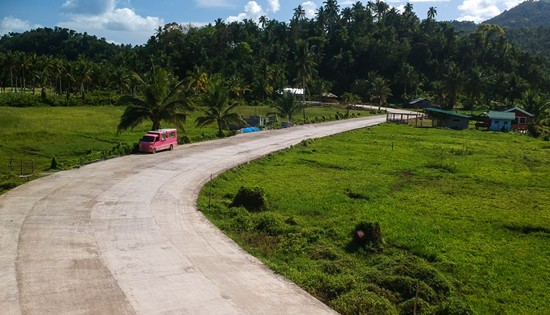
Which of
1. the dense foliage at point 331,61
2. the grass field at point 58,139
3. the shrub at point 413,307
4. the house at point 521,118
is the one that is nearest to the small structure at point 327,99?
the dense foliage at point 331,61

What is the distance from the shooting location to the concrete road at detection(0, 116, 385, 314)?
11398 millimetres

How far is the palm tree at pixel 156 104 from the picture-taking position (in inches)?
1350

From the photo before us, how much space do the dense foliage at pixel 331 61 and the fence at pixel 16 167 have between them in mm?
47945

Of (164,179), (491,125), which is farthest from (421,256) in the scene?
(491,125)

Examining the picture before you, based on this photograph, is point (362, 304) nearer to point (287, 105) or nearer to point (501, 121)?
point (287, 105)

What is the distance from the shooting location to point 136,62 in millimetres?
99812

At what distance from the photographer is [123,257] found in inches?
555

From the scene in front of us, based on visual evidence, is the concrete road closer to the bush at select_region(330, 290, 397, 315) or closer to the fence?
the bush at select_region(330, 290, 397, 315)

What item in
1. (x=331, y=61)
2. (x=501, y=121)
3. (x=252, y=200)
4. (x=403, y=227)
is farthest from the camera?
(x=331, y=61)

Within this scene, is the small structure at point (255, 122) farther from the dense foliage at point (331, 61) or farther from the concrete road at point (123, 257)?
the concrete road at point (123, 257)

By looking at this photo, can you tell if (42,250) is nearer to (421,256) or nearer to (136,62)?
(421,256)

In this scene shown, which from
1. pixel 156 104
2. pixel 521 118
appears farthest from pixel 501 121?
pixel 156 104

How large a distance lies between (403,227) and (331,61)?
11877 cm

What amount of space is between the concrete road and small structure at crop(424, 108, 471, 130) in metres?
51.4
